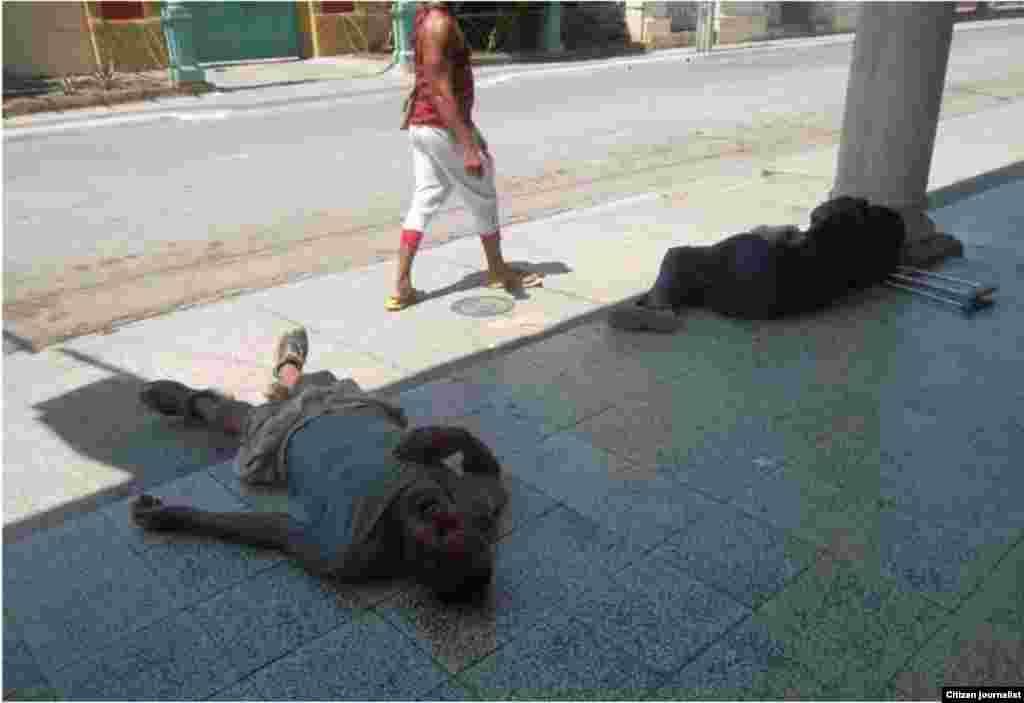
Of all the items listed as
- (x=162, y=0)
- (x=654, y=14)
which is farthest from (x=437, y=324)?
(x=654, y=14)

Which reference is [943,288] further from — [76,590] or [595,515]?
[76,590]

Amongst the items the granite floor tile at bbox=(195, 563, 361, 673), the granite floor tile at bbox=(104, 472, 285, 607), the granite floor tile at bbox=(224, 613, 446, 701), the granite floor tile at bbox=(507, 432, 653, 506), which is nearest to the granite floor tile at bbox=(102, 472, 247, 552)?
the granite floor tile at bbox=(104, 472, 285, 607)

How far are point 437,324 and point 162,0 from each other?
17257 mm

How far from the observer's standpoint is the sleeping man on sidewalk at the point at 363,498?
261 centimetres

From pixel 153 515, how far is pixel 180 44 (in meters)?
17.3

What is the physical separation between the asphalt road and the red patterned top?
5.77ft

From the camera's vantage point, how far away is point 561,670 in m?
2.50

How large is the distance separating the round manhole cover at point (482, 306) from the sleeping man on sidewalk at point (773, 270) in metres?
0.77

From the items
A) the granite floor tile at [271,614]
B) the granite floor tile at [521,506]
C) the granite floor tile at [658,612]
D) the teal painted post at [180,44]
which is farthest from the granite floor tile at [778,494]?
the teal painted post at [180,44]

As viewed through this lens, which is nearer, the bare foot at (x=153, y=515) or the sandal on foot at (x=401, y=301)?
the bare foot at (x=153, y=515)

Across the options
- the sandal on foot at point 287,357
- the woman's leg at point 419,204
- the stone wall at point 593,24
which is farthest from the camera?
the stone wall at point 593,24

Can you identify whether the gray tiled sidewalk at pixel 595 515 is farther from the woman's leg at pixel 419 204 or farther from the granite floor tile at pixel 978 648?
the woman's leg at pixel 419 204

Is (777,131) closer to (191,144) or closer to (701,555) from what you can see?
(191,144)

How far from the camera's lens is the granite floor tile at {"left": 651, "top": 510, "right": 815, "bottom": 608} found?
111 inches
